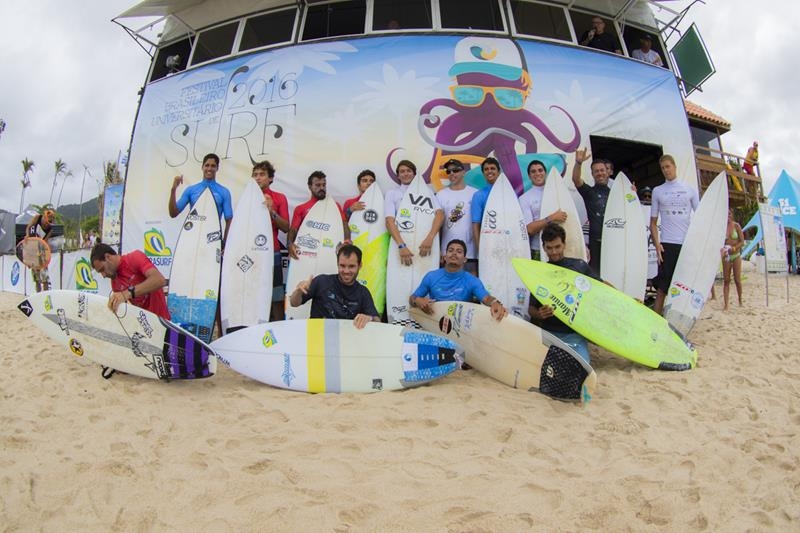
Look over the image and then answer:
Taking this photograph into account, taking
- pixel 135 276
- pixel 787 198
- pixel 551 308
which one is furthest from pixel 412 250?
pixel 787 198

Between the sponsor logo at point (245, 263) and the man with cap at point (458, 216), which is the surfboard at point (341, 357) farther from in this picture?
the man with cap at point (458, 216)

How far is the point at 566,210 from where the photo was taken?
4539 mm

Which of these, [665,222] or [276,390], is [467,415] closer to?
[276,390]

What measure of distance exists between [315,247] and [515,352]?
2.42 meters

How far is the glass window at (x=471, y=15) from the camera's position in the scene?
5934 mm

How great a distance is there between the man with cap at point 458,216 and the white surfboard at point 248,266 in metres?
1.96

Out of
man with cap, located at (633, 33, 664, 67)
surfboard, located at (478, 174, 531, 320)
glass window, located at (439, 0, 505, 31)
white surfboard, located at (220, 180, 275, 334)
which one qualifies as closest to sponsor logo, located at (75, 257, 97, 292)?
white surfboard, located at (220, 180, 275, 334)

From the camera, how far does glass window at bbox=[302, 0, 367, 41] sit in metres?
6.07

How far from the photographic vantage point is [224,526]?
156cm

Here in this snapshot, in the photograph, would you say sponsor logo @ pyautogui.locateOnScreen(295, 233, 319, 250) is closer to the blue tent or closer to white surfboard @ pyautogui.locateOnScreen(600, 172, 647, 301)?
white surfboard @ pyautogui.locateOnScreen(600, 172, 647, 301)

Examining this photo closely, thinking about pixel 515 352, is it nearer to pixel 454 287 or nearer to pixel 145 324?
pixel 454 287

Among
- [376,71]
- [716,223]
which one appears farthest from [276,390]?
[716,223]

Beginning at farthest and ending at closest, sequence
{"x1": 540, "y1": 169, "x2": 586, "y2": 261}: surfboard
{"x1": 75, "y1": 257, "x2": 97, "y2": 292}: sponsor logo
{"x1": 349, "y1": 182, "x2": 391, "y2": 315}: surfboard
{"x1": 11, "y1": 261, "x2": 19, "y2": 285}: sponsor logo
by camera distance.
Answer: {"x1": 11, "y1": 261, "x2": 19, "y2": 285}: sponsor logo < {"x1": 75, "y1": 257, "x2": 97, "y2": 292}: sponsor logo < {"x1": 349, "y1": 182, "x2": 391, "y2": 315}: surfboard < {"x1": 540, "y1": 169, "x2": 586, "y2": 261}: surfboard

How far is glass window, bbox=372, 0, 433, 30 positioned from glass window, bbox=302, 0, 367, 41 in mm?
248
